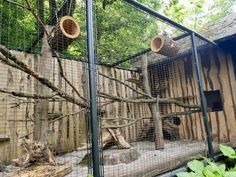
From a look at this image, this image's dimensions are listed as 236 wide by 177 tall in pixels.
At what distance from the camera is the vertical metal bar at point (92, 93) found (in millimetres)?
1895

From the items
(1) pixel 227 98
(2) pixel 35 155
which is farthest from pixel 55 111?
(1) pixel 227 98

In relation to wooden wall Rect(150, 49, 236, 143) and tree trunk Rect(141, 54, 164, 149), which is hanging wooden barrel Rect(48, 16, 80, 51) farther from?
wooden wall Rect(150, 49, 236, 143)

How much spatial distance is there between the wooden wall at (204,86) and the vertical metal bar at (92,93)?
352cm

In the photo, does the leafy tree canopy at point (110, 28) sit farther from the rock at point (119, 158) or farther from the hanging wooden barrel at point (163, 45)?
the rock at point (119, 158)

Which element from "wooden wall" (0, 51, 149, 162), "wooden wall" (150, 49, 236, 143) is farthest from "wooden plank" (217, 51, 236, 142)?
"wooden wall" (0, 51, 149, 162)

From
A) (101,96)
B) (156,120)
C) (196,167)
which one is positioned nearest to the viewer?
(196,167)

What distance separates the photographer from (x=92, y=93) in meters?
1.99

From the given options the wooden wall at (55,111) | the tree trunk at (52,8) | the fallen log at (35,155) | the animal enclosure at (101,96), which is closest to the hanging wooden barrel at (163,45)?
the animal enclosure at (101,96)

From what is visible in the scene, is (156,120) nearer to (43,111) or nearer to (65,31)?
(43,111)

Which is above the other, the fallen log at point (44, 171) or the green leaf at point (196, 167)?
the fallen log at point (44, 171)

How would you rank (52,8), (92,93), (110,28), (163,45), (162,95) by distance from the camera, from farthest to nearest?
(110,28)
(162,95)
(163,45)
(52,8)
(92,93)

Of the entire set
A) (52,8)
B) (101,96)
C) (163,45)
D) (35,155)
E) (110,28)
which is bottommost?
(35,155)

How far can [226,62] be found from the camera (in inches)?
189

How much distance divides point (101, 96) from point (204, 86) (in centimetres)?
302
